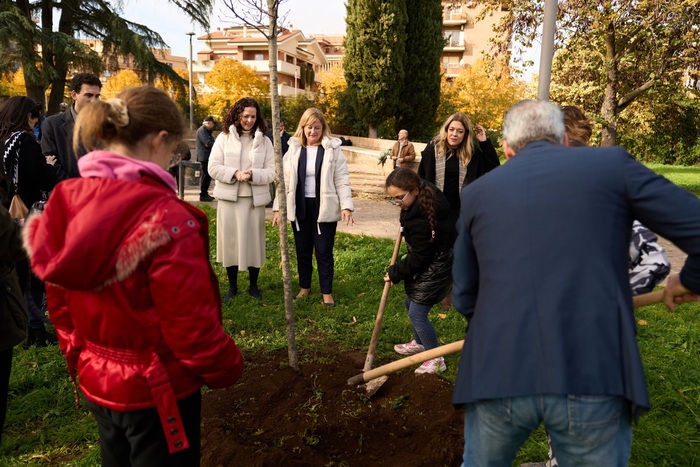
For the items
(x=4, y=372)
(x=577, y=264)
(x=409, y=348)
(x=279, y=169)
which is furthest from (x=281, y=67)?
(x=577, y=264)

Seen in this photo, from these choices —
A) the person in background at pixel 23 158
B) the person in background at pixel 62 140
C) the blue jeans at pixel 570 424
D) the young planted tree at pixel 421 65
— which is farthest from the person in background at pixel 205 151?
the young planted tree at pixel 421 65

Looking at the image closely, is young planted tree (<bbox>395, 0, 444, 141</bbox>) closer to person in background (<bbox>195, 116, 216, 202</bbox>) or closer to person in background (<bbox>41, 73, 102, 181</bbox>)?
person in background (<bbox>195, 116, 216, 202</bbox>)

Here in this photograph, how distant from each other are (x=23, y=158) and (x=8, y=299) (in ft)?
5.72

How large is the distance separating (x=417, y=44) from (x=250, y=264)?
1866 centimetres

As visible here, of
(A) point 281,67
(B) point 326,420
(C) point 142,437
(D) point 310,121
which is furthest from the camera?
(A) point 281,67

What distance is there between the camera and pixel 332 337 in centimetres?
484

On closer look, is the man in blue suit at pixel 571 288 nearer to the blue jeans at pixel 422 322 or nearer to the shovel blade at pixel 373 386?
the shovel blade at pixel 373 386

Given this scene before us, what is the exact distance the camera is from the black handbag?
12.9ft

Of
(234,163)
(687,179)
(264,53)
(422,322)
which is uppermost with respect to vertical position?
(264,53)

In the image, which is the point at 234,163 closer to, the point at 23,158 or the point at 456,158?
the point at 23,158

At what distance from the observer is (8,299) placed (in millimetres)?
2762

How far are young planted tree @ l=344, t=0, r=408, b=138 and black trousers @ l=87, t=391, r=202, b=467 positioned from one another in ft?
68.0

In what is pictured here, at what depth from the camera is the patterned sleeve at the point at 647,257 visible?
81.5 inches

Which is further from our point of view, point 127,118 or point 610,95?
point 610,95
